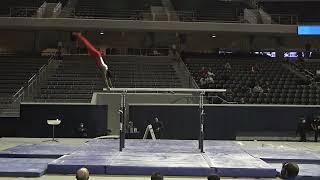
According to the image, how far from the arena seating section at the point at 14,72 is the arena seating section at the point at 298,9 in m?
16.9

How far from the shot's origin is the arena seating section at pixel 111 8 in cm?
3021

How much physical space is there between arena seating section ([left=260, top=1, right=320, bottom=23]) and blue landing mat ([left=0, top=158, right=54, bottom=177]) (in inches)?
992

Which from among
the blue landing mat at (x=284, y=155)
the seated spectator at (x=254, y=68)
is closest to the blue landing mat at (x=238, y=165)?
the blue landing mat at (x=284, y=155)

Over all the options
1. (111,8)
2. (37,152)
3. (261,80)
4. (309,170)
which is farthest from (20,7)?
(309,170)

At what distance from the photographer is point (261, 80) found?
25.2 m

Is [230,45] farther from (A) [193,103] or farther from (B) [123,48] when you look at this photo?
(A) [193,103]

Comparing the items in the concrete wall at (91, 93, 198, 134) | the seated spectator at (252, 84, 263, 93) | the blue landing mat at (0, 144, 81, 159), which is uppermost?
the seated spectator at (252, 84, 263, 93)

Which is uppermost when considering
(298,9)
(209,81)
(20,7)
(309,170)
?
(298,9)

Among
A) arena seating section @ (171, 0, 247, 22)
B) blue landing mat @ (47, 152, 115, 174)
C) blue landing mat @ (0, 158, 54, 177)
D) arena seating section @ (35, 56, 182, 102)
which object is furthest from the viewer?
arena seating section @ (171, 0, 247, 22)

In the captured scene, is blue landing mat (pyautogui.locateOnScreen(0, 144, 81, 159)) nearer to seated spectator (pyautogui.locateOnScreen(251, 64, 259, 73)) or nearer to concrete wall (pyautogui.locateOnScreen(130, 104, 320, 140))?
concrete wall (pyautogui.locateOnScreen(130, 104, 320, 140))

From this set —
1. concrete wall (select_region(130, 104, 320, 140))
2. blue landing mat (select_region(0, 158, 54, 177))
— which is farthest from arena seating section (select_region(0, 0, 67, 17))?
blue landing mat (select_region(0, 158, 54, 177))

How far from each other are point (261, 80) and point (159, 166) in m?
16.3

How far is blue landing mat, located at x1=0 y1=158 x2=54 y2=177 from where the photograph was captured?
9.61m

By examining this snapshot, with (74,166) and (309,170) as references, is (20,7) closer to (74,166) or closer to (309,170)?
(74,166)
